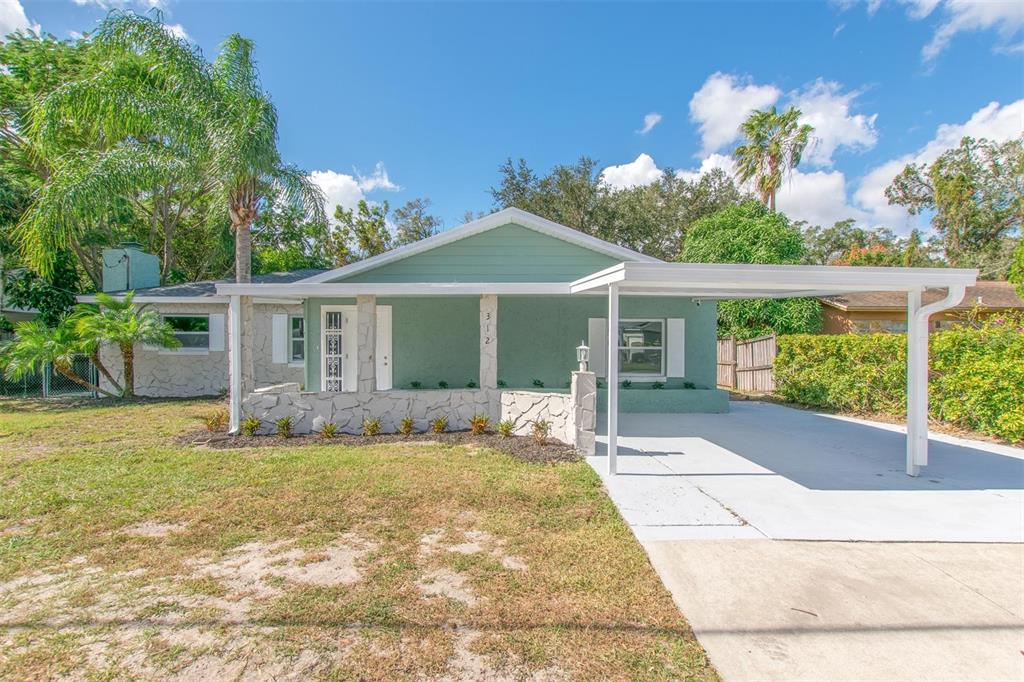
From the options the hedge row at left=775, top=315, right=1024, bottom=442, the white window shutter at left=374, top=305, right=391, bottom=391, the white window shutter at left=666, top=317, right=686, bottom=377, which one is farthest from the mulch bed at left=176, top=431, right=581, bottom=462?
the hedge row at left=775, top=315, right=1024, bottom=442

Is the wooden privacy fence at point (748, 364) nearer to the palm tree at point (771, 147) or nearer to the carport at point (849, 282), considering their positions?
the carport at point (849, 282)

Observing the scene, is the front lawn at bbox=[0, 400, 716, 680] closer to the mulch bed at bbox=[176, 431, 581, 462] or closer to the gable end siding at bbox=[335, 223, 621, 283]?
the mulch bed at bbox=[176, 431, 581, 462]

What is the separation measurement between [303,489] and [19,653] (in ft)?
9.06

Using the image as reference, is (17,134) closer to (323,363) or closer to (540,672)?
(323,363)

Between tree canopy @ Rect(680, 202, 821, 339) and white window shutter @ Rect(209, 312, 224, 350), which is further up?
tree canopy @ Rect(680, 202, 821, 339)

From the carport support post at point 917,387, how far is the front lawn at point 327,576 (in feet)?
13.5

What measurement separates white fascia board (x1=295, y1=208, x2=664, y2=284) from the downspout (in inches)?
192

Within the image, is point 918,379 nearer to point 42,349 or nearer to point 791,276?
point 791,276

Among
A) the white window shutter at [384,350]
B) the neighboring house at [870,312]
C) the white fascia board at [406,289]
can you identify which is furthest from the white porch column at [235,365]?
the neighboring house at [870,312]

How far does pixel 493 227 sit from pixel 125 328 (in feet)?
30.2

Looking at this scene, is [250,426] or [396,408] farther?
[396,408]

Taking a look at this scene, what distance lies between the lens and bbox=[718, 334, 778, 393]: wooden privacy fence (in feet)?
44.7

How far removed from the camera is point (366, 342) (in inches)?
345

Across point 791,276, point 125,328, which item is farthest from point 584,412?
point 125,328
